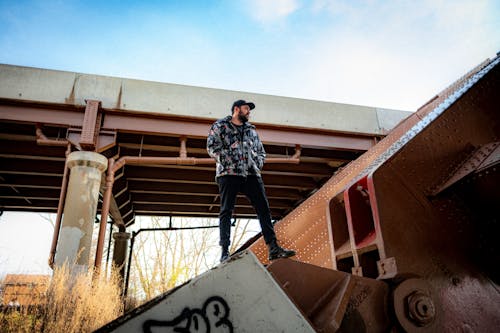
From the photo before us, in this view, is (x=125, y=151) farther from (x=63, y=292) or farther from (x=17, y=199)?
(x=17, y=199)

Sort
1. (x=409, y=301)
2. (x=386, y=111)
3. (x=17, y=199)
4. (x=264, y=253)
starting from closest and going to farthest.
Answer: (x=409, y=301)
(x=264, y=253)
(x=386, y=111)
(x=17, y=199)

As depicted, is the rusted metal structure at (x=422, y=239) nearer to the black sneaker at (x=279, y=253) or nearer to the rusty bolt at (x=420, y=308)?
the rusty bolt at (x=420, y=308)

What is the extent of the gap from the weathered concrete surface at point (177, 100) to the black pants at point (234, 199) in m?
5.07

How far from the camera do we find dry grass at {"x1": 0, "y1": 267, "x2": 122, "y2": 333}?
4.90 m

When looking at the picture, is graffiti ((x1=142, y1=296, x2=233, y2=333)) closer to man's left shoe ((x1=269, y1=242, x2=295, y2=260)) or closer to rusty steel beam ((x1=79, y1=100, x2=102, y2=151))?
man's left shoe ((x1=269, y1=242, x2=295, y2=260))

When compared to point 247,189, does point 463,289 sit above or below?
below

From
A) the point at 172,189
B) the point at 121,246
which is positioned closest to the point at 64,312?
the point at 172,189

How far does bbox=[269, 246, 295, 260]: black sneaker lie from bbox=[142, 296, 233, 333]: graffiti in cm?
196

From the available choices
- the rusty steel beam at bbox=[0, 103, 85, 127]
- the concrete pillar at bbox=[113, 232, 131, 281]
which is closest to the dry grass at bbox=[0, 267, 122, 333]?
the rusty steel beam at bbox=[0, 103, 85, 127]

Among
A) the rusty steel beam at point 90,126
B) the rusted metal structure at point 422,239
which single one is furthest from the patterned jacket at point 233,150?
the rusty steel beam at point 90,126

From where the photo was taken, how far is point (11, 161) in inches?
432

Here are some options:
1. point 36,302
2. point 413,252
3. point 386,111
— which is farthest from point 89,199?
point 386,111

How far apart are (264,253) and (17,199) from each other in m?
14.5

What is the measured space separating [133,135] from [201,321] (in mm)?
8726
